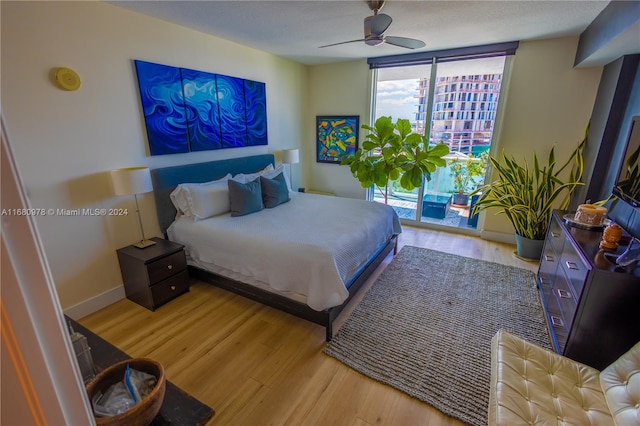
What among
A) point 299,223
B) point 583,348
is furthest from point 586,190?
point 299,223

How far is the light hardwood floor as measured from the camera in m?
1.69

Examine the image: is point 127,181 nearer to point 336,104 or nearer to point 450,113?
point 336,104

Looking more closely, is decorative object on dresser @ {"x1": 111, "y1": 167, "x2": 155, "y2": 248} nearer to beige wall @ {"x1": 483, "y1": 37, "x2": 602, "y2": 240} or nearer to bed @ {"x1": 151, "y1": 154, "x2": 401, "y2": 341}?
bed @ {"x1": 151, "y1": 154, "x2": 401, "y2": 341}

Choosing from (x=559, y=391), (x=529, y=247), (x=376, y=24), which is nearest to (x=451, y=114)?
(x=529, y=247)

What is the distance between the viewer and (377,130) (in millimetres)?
3887

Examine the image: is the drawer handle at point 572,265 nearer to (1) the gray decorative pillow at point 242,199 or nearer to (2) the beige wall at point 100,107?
(2) the beige wall at point 100,107

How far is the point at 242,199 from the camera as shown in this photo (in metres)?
3.09

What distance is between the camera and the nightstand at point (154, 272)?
99.3 inches

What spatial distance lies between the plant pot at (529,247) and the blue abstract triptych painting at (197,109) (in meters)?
3.64

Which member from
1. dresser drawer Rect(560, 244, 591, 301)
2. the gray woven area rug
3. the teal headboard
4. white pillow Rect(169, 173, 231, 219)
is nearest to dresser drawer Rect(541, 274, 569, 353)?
the gray woven area rug

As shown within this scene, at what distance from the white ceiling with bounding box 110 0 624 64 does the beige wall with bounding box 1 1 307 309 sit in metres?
0.30

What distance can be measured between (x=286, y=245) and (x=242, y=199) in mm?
1026

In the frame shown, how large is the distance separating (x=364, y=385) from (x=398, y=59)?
413 cm

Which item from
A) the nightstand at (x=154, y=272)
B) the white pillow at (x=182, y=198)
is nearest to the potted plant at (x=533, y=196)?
the white pillow at (x=182, y=198)
